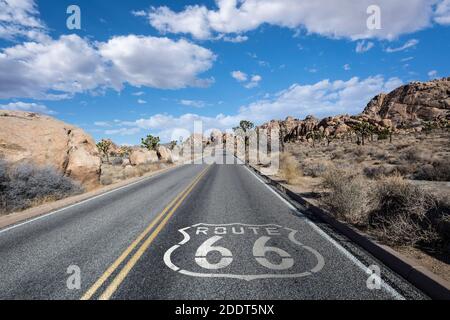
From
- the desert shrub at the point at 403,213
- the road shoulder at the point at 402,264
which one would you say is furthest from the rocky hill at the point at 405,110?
the road shoulder at the point at 402,264

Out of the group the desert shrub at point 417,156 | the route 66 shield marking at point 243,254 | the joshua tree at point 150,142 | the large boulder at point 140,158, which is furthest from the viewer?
the joshua tree at point 150,142

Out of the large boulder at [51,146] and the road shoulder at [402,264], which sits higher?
the large boulder at [51,146]

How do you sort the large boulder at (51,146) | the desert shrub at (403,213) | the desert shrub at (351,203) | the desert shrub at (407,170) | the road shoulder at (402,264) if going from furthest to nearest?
the desert shrub at (407,170), the large boulder at (51,146), the desert shrub at (351,203), the desert shrub at (403,213), the road shoulder at (402,264)

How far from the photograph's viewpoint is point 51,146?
51.1ft

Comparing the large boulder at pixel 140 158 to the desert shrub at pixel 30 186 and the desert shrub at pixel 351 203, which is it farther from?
the desert shrub at pixel 351 203

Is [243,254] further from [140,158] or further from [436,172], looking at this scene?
[140,158]

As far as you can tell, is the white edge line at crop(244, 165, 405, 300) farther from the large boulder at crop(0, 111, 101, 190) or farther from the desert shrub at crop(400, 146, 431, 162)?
the desert shrub at crop(400, 146, 431, 162)

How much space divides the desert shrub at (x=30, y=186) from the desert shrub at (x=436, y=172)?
1729 cm

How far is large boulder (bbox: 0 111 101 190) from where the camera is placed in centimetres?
1367

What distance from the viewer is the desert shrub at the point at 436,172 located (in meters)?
13.9

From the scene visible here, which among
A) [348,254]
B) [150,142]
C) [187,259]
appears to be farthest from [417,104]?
[187,259]

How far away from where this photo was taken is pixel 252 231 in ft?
23.2
